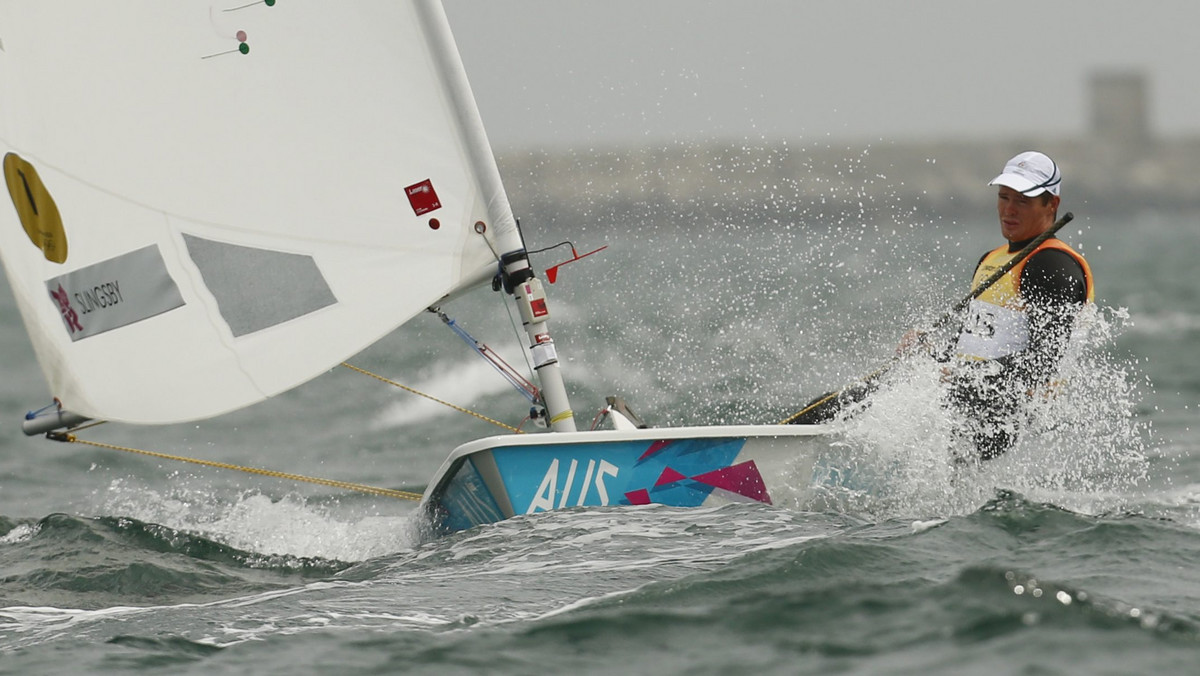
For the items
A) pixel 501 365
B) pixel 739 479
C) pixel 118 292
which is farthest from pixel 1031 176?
pixel 118 292

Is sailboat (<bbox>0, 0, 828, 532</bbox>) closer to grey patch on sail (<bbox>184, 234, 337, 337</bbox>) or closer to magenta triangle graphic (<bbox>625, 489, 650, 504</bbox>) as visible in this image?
grey patch on sail (<bbox>184, 234, 337, 337</bbox>)

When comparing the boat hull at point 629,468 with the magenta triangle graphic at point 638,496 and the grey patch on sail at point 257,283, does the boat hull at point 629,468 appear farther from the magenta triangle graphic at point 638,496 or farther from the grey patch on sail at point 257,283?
the grey patch on sail at point 257,283

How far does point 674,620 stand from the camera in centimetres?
332

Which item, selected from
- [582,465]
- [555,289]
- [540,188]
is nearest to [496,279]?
[582,465]

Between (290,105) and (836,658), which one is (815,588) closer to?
(836,658)

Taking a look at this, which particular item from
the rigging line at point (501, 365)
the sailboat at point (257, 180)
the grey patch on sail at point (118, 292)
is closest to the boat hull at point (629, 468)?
the sailboat at point (257, 180)

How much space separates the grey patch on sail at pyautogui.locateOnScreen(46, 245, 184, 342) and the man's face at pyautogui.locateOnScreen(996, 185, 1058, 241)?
9.58ft

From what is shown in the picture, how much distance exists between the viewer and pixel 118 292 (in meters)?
4.78

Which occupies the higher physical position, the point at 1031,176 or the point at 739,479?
the point at 1031,176

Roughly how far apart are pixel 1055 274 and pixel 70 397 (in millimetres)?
3516

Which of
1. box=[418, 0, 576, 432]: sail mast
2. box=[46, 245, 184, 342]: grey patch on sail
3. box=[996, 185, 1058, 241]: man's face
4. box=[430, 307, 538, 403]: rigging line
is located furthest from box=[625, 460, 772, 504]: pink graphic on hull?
box=[46, 245, 184, 342]: grey patch on sail

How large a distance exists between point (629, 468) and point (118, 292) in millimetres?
1937

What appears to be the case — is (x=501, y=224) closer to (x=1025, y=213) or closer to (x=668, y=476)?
(x=668, y=476)

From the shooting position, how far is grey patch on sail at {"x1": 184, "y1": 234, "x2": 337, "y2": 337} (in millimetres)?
4672
